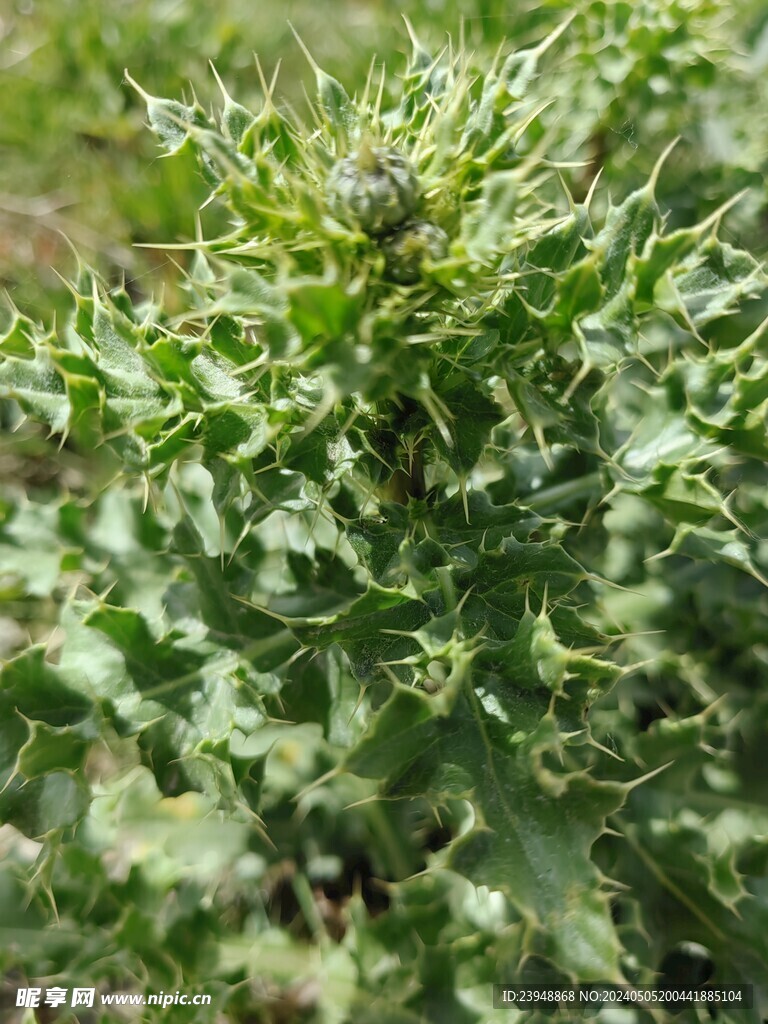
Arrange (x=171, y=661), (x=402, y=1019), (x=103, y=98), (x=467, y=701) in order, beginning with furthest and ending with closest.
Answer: (x=103, y=98)
(x=402, y=1019)
(x=171, y=661)
(x=467, y=701)

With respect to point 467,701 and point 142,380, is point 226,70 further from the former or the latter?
point 467,701

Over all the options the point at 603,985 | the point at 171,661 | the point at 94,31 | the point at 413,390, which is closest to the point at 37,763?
the point at 171,661

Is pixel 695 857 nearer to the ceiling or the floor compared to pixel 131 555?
nearer to the floor

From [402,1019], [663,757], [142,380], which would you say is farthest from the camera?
[663,757]

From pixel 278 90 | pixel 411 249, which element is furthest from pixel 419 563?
pixel 278 90

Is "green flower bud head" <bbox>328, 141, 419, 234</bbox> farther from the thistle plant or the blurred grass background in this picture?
the blurred grass background

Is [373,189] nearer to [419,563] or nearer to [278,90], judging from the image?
[419,563]

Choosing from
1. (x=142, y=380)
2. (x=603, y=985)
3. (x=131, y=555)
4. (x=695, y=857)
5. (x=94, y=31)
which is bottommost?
(x=603, y=985)

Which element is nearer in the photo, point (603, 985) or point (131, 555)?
point (603, 985)
